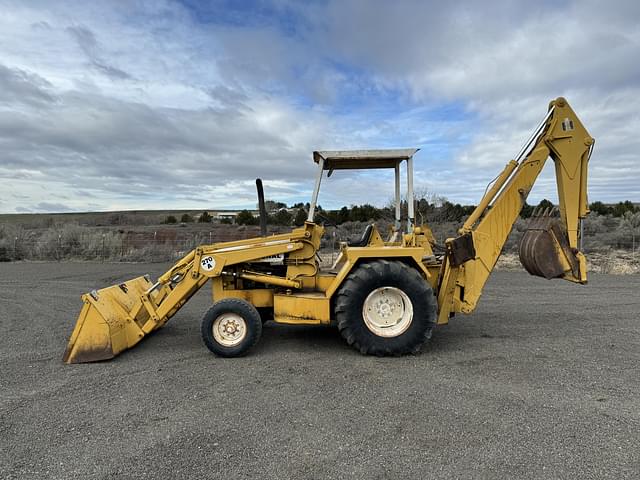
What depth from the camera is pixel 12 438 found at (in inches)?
136

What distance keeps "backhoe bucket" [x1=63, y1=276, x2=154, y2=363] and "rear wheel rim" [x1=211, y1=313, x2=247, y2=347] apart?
37.5 inches

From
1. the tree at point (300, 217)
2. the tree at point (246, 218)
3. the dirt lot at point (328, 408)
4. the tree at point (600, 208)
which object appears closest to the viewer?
the dirt lot at point (328, 408)

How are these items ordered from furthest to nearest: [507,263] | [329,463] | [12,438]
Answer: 1. [507,263]
2. [12,438]
3. [329,463]

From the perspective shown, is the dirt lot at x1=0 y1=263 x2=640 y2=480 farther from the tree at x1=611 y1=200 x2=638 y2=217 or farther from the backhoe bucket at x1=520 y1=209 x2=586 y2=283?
the tree at x1=611 y1=200 x2=638 y2=217

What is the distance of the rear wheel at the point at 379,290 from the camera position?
207 inches

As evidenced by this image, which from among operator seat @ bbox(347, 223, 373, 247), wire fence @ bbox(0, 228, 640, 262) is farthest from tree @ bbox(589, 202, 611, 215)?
operator seat @ bbox(347, 223, 373, 247)

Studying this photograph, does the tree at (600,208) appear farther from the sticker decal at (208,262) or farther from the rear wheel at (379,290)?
the sticker decal at (208,262)

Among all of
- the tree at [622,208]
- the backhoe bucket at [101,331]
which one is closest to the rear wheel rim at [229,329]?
Answer: the backhoe bucket at [101,331]

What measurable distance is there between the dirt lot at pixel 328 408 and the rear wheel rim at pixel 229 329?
0.24m

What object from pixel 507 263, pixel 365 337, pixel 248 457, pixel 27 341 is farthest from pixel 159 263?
pixel 248 457

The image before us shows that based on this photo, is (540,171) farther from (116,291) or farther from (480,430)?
(116,291)

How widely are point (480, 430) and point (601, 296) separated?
7.25m

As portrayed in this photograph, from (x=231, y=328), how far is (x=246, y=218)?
2315cm

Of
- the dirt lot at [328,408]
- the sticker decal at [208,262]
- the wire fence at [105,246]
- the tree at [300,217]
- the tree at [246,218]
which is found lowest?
the dirt lot at [328,408]
